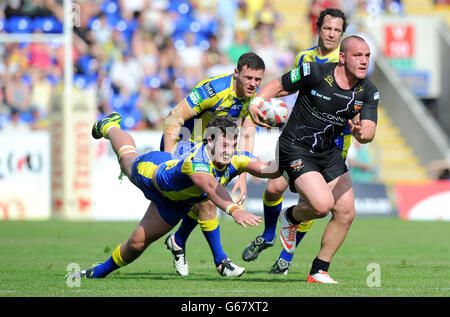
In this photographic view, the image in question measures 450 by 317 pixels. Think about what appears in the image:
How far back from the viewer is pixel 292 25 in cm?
2594

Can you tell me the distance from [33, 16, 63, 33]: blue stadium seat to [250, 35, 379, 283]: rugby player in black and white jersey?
45.8 feet

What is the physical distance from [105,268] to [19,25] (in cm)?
1415

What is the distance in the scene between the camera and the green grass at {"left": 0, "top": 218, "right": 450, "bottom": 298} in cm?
770

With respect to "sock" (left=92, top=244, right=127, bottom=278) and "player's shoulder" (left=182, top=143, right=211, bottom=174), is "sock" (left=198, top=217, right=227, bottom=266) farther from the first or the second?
"player's shoulder" (left=182, top=143, right=211, bottom=174)

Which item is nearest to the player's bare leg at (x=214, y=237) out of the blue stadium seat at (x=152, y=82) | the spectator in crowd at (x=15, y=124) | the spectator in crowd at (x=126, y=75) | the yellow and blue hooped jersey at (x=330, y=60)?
the yellow and blue hooped jersey at (x=330, y=60)

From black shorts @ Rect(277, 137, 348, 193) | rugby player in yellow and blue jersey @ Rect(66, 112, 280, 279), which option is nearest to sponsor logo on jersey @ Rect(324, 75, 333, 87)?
black shorts @ Rect(277, 137, 348, 193)

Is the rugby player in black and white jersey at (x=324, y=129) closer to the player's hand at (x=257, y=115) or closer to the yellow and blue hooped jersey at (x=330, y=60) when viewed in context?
the player's hand at (x=257, y=115)

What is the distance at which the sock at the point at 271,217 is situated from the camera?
32.8 ft

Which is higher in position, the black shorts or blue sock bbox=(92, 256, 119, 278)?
the black shorts

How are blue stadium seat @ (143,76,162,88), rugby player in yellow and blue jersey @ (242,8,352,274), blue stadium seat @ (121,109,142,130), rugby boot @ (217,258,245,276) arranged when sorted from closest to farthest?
rugby boot @ (217,258,245,276) → rugby player in yellow and blue jersey @ (242,8,352,274) → blue stadium seat @ (121,109,142,130) → blue stadium seat @ (143,76,162,88)

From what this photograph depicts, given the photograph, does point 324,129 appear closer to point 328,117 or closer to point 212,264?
point 328,117

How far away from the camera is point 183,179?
809cm

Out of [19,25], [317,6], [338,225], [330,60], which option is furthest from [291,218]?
[317,6]
